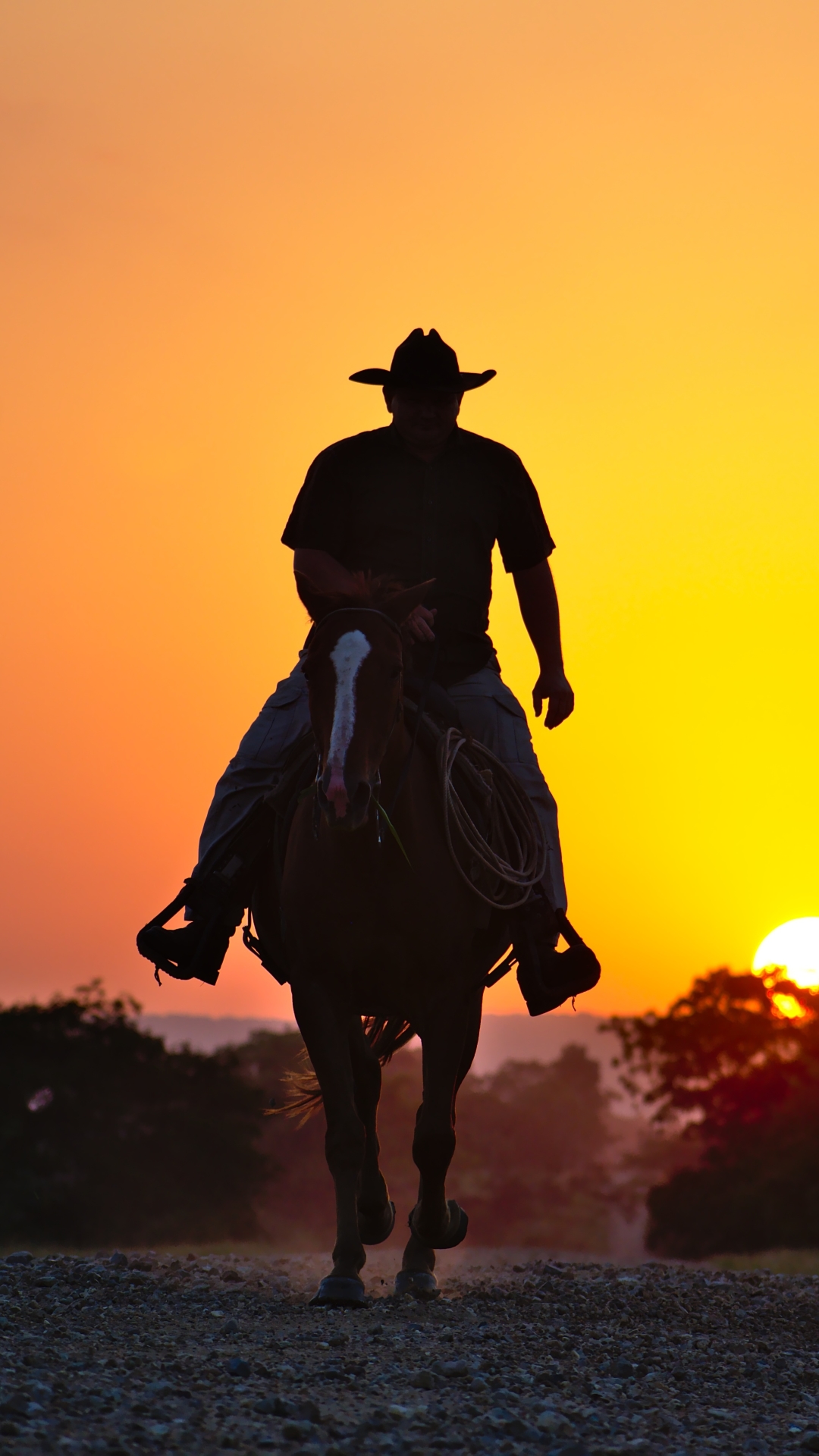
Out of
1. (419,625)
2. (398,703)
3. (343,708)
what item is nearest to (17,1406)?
(343,708)

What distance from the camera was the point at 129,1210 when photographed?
69.7ft

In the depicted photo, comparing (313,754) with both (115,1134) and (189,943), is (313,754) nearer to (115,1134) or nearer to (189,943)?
(189,943)

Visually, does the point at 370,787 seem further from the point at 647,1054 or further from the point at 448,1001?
the point at 647,1054

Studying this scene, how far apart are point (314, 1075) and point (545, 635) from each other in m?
3.23

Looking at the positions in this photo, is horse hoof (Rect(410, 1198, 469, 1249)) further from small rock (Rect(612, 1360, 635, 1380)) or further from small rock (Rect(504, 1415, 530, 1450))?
small rock (Rect(504, 1415, 530, 1450))

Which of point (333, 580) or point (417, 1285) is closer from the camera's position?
point (333, 580)

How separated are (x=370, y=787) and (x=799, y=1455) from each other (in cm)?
303

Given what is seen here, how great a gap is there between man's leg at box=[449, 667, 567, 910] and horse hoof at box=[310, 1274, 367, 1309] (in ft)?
7.68

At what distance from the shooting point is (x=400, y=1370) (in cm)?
543

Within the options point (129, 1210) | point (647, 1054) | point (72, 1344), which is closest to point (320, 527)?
point (72, 1344)

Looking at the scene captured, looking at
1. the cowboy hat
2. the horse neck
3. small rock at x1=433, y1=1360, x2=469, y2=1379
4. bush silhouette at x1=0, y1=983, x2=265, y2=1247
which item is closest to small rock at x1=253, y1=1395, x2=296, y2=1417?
small rock at x1=433, y1=1360, x2=469, y2=1379

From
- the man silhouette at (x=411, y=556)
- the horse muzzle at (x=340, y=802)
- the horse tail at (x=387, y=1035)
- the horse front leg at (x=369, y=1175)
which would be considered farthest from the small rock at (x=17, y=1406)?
the horse tail at (x=387, y=1035)

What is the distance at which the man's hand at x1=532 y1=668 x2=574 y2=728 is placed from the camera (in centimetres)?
905

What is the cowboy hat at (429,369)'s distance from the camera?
8.38 meters
